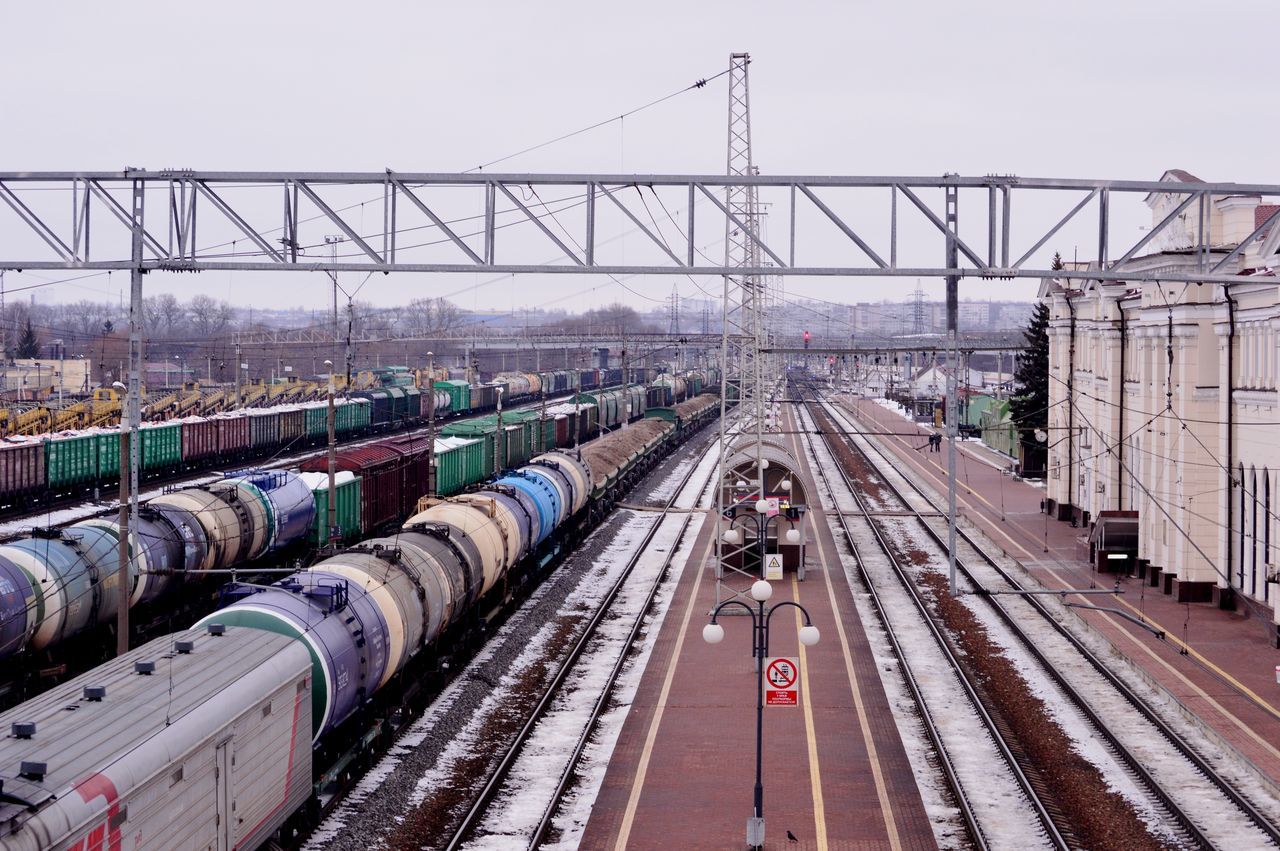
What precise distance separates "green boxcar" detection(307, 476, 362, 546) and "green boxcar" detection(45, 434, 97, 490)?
1446 centimetres

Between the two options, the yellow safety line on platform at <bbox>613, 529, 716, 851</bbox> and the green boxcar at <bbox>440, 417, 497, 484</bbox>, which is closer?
the yellow safety line on platform at <bbox>613, 529, 716, 851</bbox>

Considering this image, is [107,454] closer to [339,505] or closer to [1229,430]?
[339,505]

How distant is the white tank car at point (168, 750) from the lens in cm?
1186

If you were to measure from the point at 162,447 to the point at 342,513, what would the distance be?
20.4 m

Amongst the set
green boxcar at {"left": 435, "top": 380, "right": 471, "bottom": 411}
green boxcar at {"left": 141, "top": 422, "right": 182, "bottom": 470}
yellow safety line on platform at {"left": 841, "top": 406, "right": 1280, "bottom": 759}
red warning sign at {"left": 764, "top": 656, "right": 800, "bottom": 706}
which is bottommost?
yellow safety line on platform at {"left": 841, "top": 406, "right": 1280, "bottom": 759}

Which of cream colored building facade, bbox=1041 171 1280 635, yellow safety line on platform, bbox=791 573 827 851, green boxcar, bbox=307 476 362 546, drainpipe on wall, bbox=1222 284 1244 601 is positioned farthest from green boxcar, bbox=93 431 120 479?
drainpipe on wall, bbox=1222 284 1244 601

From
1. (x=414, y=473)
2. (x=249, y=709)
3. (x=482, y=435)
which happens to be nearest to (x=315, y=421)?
(x=482, y=435)

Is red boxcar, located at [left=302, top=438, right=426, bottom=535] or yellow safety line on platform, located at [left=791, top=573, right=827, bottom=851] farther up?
red boxcar, located at [left=302, top=438, right=426, bottom=535]

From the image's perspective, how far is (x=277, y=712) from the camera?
650 inches

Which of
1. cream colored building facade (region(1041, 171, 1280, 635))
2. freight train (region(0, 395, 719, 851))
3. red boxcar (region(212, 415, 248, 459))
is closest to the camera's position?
freight train (region(0, 395, 719, 851))

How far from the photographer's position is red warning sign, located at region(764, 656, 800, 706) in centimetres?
2012

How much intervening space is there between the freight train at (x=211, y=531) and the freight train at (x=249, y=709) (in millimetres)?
3337

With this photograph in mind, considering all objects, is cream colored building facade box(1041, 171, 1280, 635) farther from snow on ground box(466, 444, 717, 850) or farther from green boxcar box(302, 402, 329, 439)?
green boxcar box(302, 402, 329, 439)

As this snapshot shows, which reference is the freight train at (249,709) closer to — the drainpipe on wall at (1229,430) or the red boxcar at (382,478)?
the red boxcar at (382,478)
